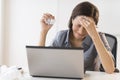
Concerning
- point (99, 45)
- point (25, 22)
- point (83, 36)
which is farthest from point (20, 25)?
point (99, 45)

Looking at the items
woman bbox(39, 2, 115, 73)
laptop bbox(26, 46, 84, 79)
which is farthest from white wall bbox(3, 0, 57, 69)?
laptop bbox(26, 46, 84, 79)

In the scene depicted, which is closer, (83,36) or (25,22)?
(83,36)

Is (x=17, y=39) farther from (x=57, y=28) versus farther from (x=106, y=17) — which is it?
(x=106, y=17)

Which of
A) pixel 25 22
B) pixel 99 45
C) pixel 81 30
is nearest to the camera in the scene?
pixel 99 45

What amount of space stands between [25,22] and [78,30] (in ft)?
5.08

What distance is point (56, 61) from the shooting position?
1110 mm

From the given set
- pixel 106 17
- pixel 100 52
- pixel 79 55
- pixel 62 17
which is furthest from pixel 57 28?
pixel 79 55

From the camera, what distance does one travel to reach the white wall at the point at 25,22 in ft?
9.21

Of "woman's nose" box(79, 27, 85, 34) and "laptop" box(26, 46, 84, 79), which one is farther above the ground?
"woman's nose" box(79, 27, 85, 34)

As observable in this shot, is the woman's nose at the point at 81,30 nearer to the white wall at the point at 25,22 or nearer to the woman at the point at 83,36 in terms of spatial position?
the woman at the point at 83,36

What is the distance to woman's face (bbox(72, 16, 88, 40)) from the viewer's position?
1.46 meters

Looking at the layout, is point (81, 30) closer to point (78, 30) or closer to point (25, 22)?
point (78, 30)

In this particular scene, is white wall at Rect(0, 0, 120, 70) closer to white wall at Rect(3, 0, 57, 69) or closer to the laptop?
white wall at Rect(3, 0, 57, 69)

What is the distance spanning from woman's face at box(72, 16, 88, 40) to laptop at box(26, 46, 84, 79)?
0.40 metres
